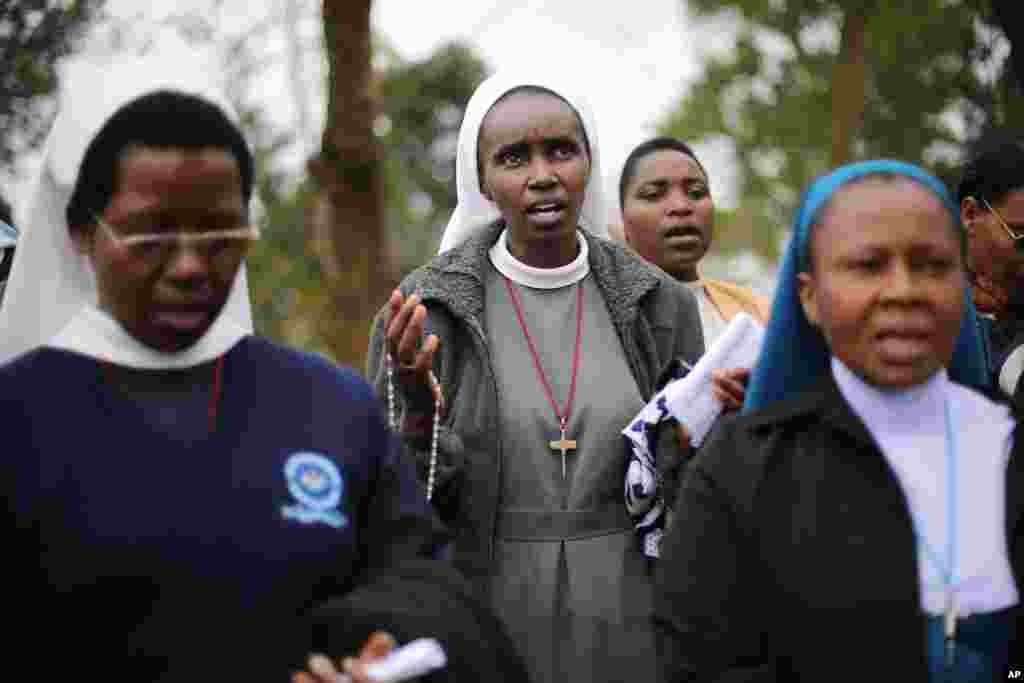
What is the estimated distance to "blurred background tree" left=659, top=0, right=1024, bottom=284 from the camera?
55.8 feet

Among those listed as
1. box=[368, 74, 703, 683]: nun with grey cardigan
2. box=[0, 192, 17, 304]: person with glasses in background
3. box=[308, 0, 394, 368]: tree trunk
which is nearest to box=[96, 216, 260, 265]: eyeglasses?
box=[368, 74, 703, 683]: nun with grey cardigan

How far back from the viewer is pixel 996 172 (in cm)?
432

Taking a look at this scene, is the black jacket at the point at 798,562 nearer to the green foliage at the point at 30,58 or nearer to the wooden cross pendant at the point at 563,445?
the wooden cross pendant at the point at 563,445

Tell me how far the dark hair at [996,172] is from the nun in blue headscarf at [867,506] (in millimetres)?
1666

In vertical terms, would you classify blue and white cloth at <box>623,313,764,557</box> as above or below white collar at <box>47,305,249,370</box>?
below

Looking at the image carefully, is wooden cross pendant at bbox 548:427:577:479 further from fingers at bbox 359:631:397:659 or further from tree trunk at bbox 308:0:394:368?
tree trunk at bbox 308:0:394:368

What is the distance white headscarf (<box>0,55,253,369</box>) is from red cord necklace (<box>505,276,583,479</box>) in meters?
1.28

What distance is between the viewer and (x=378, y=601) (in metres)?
2.55

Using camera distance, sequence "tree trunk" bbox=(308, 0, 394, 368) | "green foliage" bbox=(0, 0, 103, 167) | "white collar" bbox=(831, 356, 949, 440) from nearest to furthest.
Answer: "white collar" bbox=(831, 356, 949, 440)
"green foliage" bbox=(0, 0, 103, 167)
"tree trunk" bbox=(308, 0, 394, 368)

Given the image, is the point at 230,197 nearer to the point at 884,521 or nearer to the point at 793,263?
the point at 793,263

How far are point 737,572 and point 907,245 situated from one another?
747 millimetres

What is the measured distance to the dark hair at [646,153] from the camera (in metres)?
5.43

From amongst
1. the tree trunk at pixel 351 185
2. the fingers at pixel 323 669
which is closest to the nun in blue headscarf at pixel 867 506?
the fingers at pixel 323 669

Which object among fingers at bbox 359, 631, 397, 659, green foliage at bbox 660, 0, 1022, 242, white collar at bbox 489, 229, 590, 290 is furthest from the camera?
green foliage at bbox 660, 0, 1022, 242
